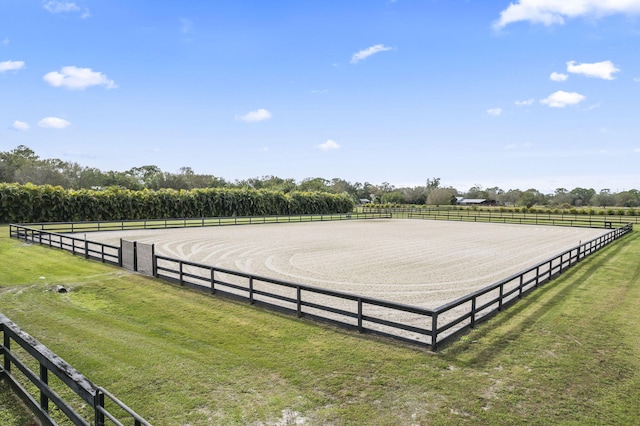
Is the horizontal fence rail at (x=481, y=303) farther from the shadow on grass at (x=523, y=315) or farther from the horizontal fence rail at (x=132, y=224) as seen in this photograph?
the horizontal fence rail at (x=132, y=224)

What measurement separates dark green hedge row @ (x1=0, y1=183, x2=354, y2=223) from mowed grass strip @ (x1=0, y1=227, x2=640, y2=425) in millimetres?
30135

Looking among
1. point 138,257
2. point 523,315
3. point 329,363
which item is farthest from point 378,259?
point 329,363

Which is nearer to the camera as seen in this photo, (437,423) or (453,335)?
(437,423)

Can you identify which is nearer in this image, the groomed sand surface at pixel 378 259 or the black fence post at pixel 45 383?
the black fence post at pixel 45 383

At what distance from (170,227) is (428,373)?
106 ft

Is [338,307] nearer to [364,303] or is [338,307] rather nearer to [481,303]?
[364,303]

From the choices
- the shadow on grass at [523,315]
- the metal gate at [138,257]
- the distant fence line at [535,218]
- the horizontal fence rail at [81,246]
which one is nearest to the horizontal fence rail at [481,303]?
the shadow on grass at [523,315]

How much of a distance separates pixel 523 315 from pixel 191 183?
9383 cm

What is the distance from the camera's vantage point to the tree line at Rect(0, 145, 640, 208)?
69875 mm

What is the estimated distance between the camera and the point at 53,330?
889 cm

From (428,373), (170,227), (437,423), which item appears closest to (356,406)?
(437,423)

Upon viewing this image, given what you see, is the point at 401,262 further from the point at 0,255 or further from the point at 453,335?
the point at 0,255

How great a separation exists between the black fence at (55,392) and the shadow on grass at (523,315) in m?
5.81

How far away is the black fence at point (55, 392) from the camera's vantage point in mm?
4137
